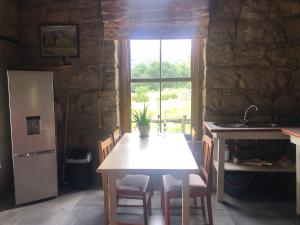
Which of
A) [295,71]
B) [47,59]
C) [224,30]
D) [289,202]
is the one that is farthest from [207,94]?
[47,59]

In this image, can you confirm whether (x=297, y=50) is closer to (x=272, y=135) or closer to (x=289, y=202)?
(x=272, y=135)

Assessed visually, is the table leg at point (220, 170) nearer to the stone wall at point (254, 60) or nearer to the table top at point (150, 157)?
the table top at point (150, 157)

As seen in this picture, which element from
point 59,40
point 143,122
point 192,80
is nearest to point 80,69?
point 59,40

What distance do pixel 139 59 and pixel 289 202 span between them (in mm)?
2469

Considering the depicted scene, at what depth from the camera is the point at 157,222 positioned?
2621 millimetres

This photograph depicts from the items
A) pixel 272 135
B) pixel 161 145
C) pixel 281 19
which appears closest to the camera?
pixel 161 145

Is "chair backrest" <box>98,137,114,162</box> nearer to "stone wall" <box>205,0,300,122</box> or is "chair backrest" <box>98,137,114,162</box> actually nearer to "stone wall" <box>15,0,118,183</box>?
"stone wall" <box>15,0,118,183</box>

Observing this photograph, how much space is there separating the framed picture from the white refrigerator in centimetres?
57

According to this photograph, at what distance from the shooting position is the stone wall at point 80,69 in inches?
138

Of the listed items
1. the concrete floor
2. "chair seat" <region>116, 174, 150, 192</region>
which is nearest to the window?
the concrete floor

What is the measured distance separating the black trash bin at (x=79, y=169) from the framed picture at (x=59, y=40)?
128cm

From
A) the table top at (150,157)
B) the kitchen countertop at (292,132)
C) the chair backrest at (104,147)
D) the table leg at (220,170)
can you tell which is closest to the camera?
the table top at (150,157)

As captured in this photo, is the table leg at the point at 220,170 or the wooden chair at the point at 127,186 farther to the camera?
the table leg at the point at 220,170

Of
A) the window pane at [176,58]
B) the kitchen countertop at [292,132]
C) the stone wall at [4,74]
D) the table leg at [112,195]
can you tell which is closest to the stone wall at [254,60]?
the window pane at [176,58]
